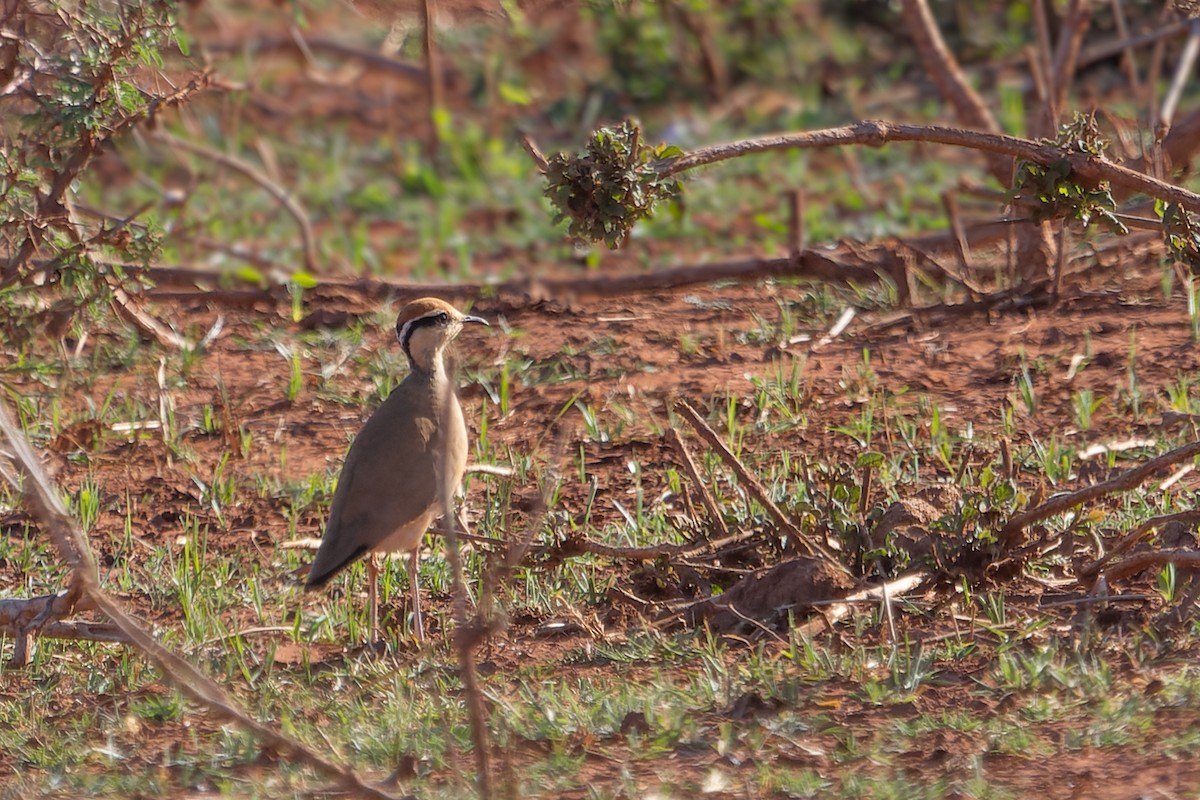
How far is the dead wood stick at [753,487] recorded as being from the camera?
467 cm

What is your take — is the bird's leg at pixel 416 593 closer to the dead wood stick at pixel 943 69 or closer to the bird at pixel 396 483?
the bird at pixel 396 483

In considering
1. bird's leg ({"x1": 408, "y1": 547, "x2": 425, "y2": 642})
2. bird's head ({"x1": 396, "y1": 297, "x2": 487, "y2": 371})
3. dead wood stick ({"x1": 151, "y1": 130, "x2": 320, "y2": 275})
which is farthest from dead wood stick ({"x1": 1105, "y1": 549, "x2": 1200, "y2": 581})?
dead wood stick ({"x1": 151, "y1": 130, "x2": 320, "y2": 275})

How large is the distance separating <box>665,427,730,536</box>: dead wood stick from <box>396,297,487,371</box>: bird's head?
123cm

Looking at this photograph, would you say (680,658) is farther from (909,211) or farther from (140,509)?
(909,211)

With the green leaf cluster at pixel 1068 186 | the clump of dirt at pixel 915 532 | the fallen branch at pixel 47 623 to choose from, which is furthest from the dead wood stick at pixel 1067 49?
the fallen branch at pixel 47 623

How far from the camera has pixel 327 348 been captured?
7.48 meters

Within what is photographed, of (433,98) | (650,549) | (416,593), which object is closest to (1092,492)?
(650,549)

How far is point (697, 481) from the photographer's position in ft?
16.3

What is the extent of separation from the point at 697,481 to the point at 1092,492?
3.72ft

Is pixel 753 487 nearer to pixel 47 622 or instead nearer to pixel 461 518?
pixel 461 518

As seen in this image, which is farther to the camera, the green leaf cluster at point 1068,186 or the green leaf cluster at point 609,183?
the green leaf cluster at point 1068,186

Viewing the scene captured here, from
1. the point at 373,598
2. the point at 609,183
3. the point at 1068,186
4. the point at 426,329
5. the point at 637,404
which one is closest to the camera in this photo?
the point at 609,183

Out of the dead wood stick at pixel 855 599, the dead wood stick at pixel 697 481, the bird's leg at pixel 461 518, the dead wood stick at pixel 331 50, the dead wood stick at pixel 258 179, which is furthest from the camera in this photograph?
the dead wood stick at pixel 331 50

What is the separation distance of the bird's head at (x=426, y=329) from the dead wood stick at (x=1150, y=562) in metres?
2.48
